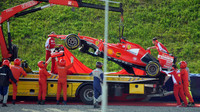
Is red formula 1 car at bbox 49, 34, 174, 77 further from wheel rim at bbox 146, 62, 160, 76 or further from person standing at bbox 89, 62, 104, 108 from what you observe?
person standing at bbox 89, 62, 104, 108

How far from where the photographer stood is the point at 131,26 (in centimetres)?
2284

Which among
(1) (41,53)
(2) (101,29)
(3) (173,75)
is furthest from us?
(2) (101,29)

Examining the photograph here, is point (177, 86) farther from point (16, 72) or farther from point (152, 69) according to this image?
point (16, 72)

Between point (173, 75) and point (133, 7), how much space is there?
1311 centimetres

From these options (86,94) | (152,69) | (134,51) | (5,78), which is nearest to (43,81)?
(5,78)

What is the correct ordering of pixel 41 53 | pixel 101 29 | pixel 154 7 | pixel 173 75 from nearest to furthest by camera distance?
pixel 173 75
pixel 41 53
pixel 101 29
pixel 154 7

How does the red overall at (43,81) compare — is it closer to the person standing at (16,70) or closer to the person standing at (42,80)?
the person standing at (42,80)

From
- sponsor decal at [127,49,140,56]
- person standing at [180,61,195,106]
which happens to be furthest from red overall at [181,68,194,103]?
sponsor decal at [127,49,140,56]

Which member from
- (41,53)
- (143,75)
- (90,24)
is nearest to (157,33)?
(90,24)

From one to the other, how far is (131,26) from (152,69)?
35.0 ft

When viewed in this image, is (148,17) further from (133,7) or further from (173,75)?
(173,75)

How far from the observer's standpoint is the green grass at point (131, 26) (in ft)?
70.5

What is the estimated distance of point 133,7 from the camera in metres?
24.7

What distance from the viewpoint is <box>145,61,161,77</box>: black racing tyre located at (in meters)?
12.4
